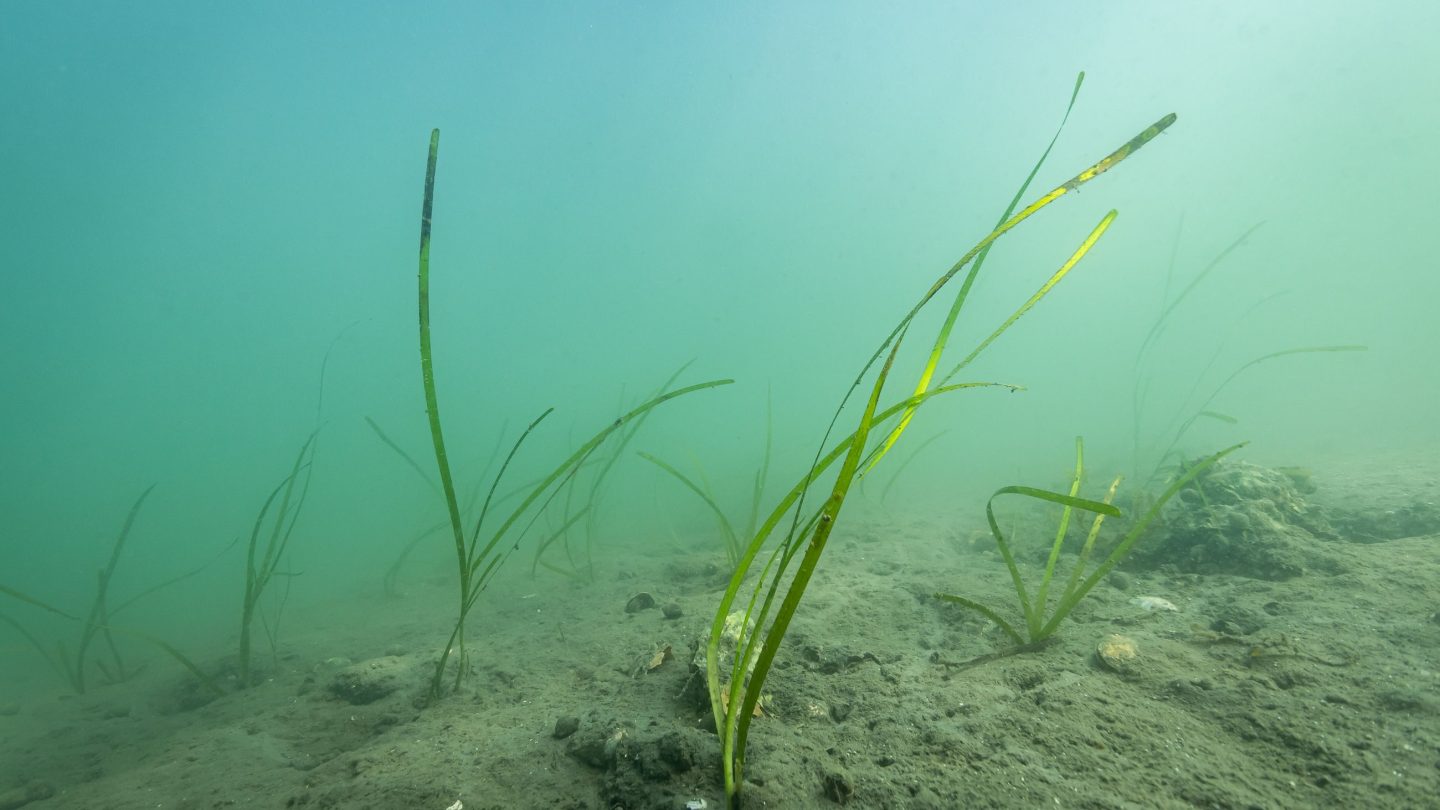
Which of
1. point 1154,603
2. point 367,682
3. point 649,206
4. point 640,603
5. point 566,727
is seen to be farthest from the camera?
point 649,206

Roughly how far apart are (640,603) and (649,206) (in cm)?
7773

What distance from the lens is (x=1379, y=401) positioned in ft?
64.5

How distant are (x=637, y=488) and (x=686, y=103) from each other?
71.0 m

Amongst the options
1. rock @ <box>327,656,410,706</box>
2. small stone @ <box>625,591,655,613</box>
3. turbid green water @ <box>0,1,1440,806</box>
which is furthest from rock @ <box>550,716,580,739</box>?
turbid green water @ <box>0,1,1440,806</box>

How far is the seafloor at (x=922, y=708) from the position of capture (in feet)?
4.02

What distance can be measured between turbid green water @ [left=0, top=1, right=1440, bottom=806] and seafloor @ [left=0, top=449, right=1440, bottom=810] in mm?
30667

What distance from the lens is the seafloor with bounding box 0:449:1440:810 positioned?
1.23m

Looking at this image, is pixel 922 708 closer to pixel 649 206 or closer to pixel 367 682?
pixel 367 682

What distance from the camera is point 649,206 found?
74.8 m

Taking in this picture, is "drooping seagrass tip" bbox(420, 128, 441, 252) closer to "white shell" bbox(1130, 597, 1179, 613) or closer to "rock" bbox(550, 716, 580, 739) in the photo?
"rock" bbox(550, 716, 580, 739)

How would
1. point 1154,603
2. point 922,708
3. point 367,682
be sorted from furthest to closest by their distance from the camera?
1. point 367,682
2. point 1154,603
3. point 922,708

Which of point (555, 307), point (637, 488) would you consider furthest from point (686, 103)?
point (637, 488)

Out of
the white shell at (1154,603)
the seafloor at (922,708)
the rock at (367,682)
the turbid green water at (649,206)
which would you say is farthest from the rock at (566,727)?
the turbid green water at (649,206)

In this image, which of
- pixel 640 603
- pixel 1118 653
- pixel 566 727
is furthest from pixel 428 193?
pixel 1118 653
